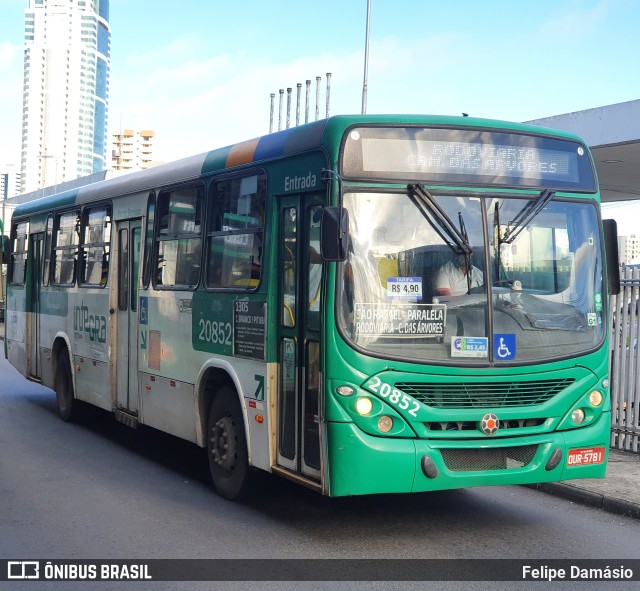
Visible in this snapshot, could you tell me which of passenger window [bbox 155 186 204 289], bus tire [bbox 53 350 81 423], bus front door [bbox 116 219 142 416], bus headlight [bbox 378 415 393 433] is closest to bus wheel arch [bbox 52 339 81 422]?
bus tire [bbox 53 350 81 423]

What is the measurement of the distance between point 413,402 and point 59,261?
7653 millimetres

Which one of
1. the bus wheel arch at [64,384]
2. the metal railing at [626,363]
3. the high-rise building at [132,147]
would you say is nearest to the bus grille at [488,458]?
the metal railing at [626,363]

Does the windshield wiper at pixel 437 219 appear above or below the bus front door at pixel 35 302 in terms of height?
above

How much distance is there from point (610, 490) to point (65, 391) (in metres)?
7.31

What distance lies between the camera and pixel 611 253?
761cm

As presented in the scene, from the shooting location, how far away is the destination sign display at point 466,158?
679cm

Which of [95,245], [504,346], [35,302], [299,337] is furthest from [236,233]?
[35,302]

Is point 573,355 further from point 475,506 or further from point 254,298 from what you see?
point 254,298

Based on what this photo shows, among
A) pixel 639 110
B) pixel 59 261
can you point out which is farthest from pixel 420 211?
pixel 639 110

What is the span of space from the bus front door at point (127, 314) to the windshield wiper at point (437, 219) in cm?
431

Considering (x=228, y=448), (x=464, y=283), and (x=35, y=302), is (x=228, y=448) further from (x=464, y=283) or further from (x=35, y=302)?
(x=35, y=302)

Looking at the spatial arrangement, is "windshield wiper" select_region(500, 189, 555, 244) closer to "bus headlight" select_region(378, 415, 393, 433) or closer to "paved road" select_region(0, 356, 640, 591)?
"bus headlight" select_region(378, 415, 393, 433)

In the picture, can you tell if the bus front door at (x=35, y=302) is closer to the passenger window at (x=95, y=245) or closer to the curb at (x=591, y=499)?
the passenger window at (x=95, y=245)

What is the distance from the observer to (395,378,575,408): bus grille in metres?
6.65
